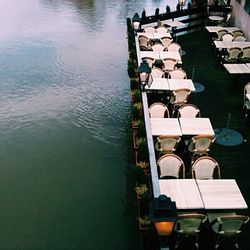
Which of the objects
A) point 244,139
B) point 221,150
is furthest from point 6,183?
point 244,139

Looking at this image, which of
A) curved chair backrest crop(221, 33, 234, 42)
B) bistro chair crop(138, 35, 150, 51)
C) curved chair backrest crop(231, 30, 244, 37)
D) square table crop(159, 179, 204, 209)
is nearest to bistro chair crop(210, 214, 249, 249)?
square table crop(159, 179, 204, 209)

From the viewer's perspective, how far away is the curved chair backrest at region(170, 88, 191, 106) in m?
12.3

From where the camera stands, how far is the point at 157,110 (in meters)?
11.3

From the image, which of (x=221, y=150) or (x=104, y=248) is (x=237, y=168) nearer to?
(x=221, y=150)

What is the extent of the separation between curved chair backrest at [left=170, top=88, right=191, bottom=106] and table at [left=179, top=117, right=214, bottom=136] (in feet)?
5.72

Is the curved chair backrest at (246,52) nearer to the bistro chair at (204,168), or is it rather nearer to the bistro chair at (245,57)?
the bistro chair at (245,57)

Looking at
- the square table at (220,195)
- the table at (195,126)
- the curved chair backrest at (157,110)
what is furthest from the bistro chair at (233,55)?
the square table at (220,195)

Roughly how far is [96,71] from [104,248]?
12223 millimetres

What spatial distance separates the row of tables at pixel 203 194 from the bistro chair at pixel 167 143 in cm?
195

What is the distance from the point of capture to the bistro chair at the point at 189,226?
23.6 feet

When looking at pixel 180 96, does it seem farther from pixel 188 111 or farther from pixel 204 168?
pixel 204 168

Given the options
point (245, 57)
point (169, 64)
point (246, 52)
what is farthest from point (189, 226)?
point (246, 52)

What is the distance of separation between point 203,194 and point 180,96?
5270 mm

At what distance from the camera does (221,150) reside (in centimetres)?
1075
